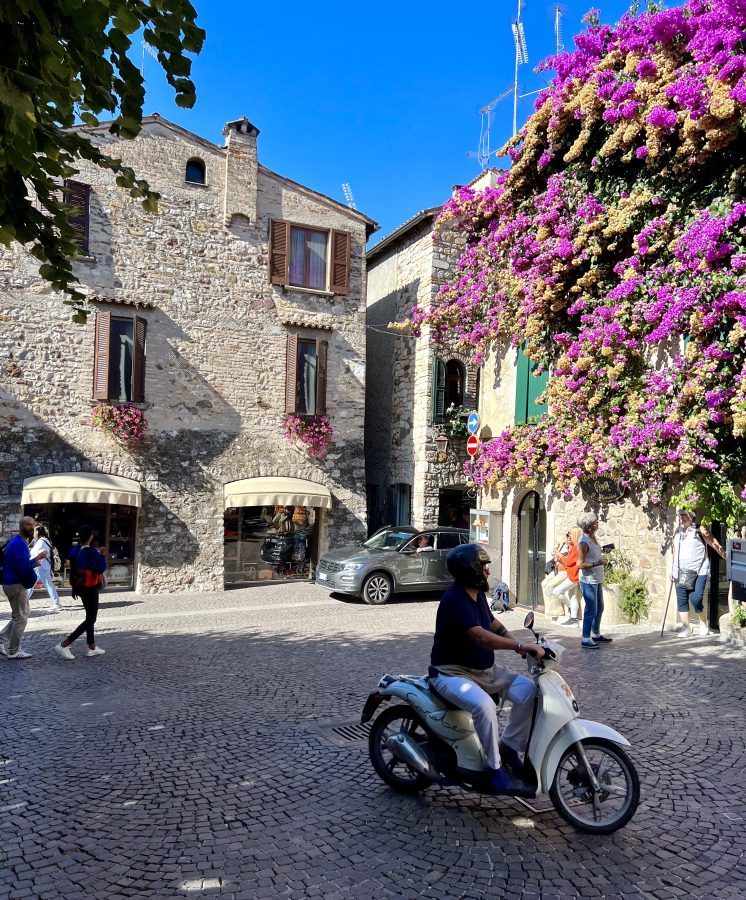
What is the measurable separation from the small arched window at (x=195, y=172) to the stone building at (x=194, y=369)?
5cm

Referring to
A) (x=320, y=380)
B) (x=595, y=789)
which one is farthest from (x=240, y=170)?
(x=595, y=789)

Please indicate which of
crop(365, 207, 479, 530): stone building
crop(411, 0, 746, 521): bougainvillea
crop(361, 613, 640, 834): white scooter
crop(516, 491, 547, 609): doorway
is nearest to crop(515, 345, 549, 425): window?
crop(411, 0, 746, 521): bougainvillea

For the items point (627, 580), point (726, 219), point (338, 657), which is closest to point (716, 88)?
point (726, 219)

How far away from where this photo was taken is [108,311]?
48.5 ft

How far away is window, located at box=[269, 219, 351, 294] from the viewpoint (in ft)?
54.7

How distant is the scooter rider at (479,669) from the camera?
4.04 meters

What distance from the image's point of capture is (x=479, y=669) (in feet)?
14.0

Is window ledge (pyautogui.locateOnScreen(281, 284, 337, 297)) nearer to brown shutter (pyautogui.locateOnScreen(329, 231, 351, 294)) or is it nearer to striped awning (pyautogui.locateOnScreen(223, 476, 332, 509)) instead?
brown shutter (pyautogui.locateOnScreen(329, 231, 351, 294))

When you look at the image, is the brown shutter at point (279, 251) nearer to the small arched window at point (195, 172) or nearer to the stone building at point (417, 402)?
the small arched window at point (195, 172)

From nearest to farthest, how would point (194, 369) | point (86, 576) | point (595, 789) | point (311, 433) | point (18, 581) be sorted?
point (595, 789) < point (18, 581) < point (86, 576) < point (194, 369) < point (311, 433)

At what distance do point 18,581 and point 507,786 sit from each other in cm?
635

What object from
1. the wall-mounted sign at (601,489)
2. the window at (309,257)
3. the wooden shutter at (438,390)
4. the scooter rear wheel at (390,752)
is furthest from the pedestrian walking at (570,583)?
the window at (309,257)

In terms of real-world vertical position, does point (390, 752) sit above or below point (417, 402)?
below

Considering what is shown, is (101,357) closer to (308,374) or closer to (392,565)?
(308,374)
